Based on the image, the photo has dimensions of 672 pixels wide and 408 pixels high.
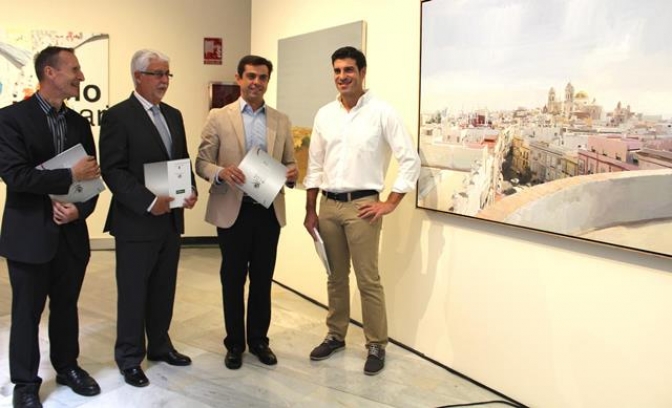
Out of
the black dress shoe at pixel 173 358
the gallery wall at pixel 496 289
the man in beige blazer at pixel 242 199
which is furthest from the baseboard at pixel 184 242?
the man in beige blazer at pixel 242 199

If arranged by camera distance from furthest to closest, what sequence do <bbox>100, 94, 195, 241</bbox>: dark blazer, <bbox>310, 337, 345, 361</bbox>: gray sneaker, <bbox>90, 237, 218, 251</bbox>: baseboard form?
1. <bbox>90, 237, 218, 251</bbox>: baseboard
2. <bbox>310, 337, 345, 361</bbox>: gray sneaker
3. <bbox>100, 94, 195, 241</bbox>: dark blazer

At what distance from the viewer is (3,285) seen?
438 centimetres

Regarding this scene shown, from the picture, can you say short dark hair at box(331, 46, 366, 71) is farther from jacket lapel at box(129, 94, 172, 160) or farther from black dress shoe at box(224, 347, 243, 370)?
black dress shoe at box(224, 347, 243, 370)

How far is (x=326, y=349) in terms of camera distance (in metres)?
3.06

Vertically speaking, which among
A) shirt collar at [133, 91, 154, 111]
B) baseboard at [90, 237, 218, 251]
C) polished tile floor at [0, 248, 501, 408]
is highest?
shirt collar at [133, 91, 154, 111]

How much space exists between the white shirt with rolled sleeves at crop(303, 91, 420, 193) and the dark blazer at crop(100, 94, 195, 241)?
796 mm

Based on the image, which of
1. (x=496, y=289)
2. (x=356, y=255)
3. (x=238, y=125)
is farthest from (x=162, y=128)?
(x=496, y=289)

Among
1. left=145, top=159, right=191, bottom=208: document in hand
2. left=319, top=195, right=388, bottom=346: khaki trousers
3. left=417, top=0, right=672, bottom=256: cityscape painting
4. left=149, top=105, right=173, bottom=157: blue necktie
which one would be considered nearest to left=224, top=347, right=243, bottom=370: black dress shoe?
left=319, top=195, right=388, bottom=346: khaki trousers

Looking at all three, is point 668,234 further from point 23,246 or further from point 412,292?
point 23,246

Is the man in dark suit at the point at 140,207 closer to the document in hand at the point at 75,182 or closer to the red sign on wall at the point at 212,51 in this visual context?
the document in hand at the point at 75,182

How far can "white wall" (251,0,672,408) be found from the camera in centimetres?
207

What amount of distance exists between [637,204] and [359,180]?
1.25 meters

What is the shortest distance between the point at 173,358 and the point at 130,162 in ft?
3.47

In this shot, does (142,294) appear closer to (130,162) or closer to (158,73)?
(130,162)
